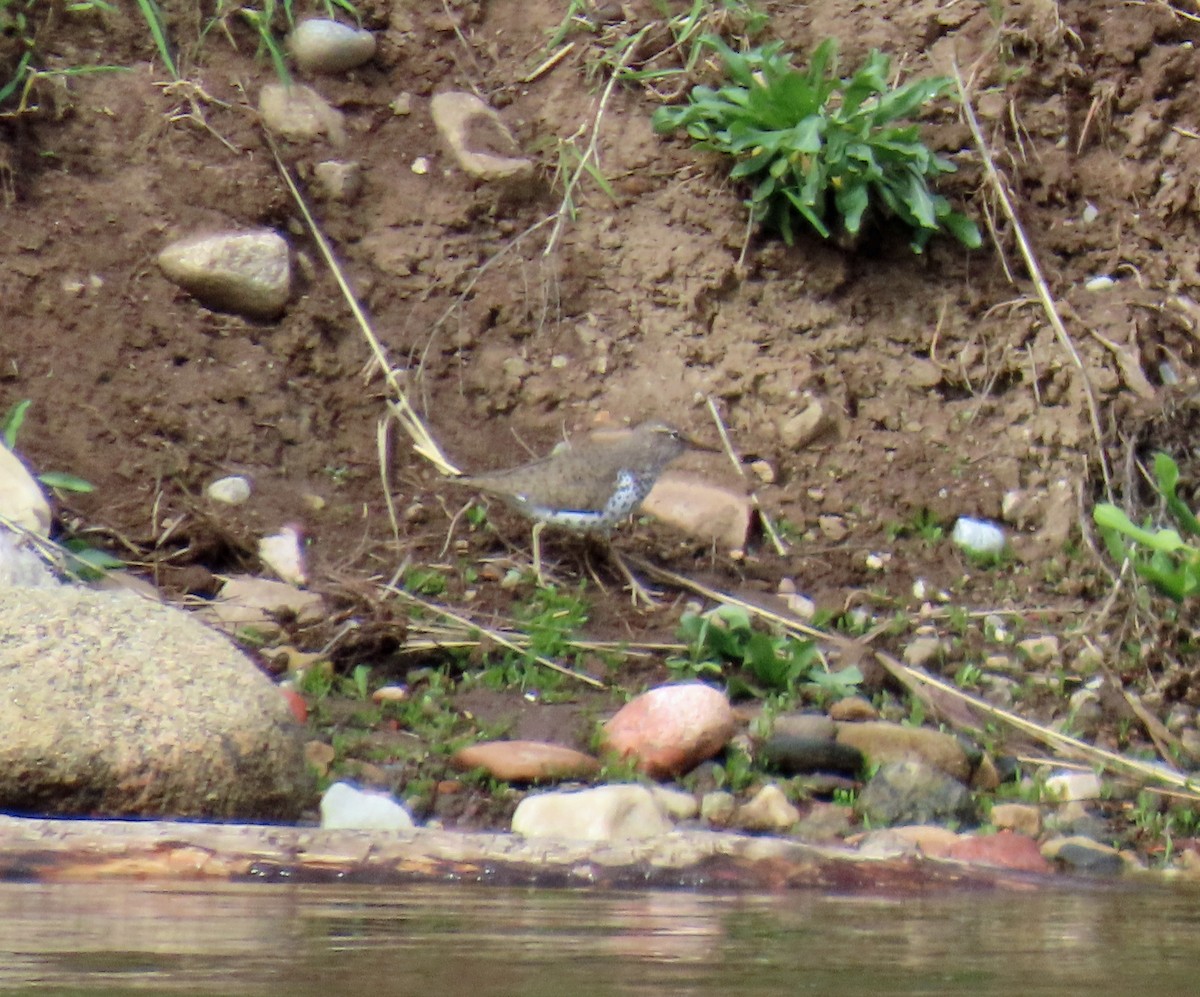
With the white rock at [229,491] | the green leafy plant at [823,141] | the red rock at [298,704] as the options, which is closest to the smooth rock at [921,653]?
the green leafy plant at [823,141]

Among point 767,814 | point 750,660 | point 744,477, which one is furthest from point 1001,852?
point 744,477

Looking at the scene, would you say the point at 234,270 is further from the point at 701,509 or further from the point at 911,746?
the point at 911,746

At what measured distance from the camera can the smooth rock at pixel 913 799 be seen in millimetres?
5047

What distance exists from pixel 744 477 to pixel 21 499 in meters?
2.80

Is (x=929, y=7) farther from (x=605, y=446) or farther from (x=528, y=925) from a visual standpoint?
(x=528, y=925)

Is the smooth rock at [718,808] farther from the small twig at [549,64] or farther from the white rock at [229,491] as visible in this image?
the small twig at [549,64]

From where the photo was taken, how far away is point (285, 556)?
6.28 metres

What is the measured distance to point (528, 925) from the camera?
302 cm

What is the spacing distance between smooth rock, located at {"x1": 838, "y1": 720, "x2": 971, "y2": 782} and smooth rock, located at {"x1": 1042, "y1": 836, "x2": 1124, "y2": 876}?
0.49 m

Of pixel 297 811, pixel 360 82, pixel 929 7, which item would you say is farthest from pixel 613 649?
pixel 929 7

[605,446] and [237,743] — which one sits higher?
[237,743]

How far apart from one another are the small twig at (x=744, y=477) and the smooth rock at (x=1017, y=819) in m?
1.81

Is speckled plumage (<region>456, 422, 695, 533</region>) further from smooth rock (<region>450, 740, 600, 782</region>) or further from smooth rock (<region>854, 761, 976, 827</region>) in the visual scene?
smooth rock (<region>854, 761, 976, 827</region>)

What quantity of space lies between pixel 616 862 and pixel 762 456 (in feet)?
11.9
